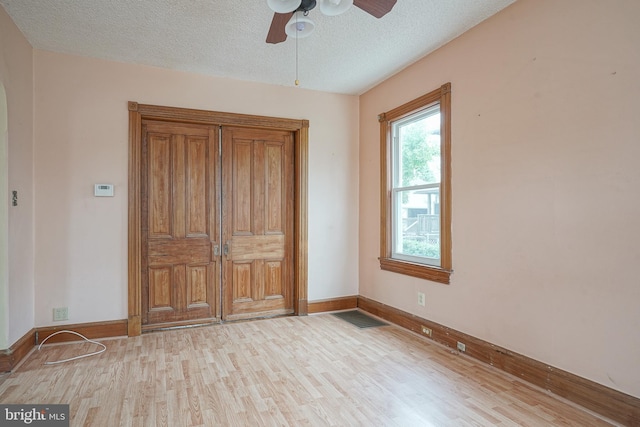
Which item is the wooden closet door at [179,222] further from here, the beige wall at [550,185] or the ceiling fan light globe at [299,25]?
the beige wall at [550,185]

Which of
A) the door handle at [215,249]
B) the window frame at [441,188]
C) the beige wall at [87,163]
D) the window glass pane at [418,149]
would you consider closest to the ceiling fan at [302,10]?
the window frame at [441,188]

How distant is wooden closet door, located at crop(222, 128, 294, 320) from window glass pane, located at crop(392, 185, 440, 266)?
130 cm

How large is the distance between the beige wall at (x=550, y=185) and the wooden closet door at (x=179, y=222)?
2.45 metres

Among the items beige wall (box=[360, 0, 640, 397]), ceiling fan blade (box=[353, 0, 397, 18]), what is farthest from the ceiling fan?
beige wall (box=[360, 0, 640, 397])

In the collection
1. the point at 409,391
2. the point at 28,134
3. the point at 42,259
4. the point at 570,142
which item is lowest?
the point at 409,391

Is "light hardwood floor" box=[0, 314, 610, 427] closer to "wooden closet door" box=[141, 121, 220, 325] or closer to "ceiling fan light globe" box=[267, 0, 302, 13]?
"wooden closet door" box=[141, 121, 220, 325]

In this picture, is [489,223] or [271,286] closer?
[489,223]

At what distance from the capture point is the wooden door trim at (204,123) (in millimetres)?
3680

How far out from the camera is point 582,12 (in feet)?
7.52

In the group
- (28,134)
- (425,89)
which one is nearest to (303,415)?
(425,89)

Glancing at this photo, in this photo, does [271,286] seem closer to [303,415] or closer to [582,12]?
[303,415]

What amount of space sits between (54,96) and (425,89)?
11.6ft

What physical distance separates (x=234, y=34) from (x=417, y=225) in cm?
252

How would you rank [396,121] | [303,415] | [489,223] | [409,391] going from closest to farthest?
[303,415] → [409,391] → [489,223] → [396,121]
